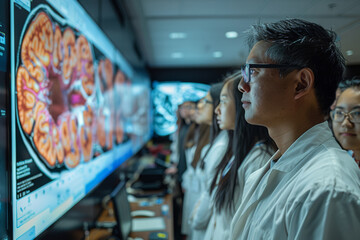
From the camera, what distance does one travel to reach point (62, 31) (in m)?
1.44

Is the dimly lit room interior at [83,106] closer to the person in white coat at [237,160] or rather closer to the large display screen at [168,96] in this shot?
the person in white coat at [237,160]

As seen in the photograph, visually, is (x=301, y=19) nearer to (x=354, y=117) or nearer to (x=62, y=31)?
(x=354, y=117)

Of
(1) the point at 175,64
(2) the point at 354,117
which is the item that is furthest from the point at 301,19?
(1) the point at 175,64

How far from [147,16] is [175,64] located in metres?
4.13

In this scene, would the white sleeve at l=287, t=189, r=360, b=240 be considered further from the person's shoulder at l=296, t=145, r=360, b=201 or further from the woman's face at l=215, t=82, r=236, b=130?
the woman's face at l=215, t=82, r=236, b=130

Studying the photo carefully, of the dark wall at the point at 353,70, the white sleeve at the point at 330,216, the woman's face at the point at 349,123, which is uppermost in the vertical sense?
the dark wall at the point at 353,70

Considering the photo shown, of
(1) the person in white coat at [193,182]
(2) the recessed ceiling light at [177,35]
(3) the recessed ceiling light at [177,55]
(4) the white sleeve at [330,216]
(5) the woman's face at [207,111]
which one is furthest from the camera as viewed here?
(3) the recessed ceiling light at [177,55]

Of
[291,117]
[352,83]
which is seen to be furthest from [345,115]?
[291,117]

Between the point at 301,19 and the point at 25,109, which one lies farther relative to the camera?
the point at 25,109

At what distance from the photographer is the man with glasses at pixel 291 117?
659mm

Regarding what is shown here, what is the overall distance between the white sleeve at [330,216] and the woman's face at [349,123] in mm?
946

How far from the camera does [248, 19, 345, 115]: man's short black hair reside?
2.60 feet

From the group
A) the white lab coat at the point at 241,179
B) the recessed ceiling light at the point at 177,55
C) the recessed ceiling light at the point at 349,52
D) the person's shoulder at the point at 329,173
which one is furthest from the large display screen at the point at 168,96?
the person's shoulder at the point at 329,173

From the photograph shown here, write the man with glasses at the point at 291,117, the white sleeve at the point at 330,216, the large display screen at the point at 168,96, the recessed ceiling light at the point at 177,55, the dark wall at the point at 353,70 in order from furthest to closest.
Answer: the large display screen at the point at 168,96
the recessed ceiling light at the point at 177,55
the dark wall at the point at 353,70
the man with glasses at the point at 291,117
the white sleeve at the point at 330,216
